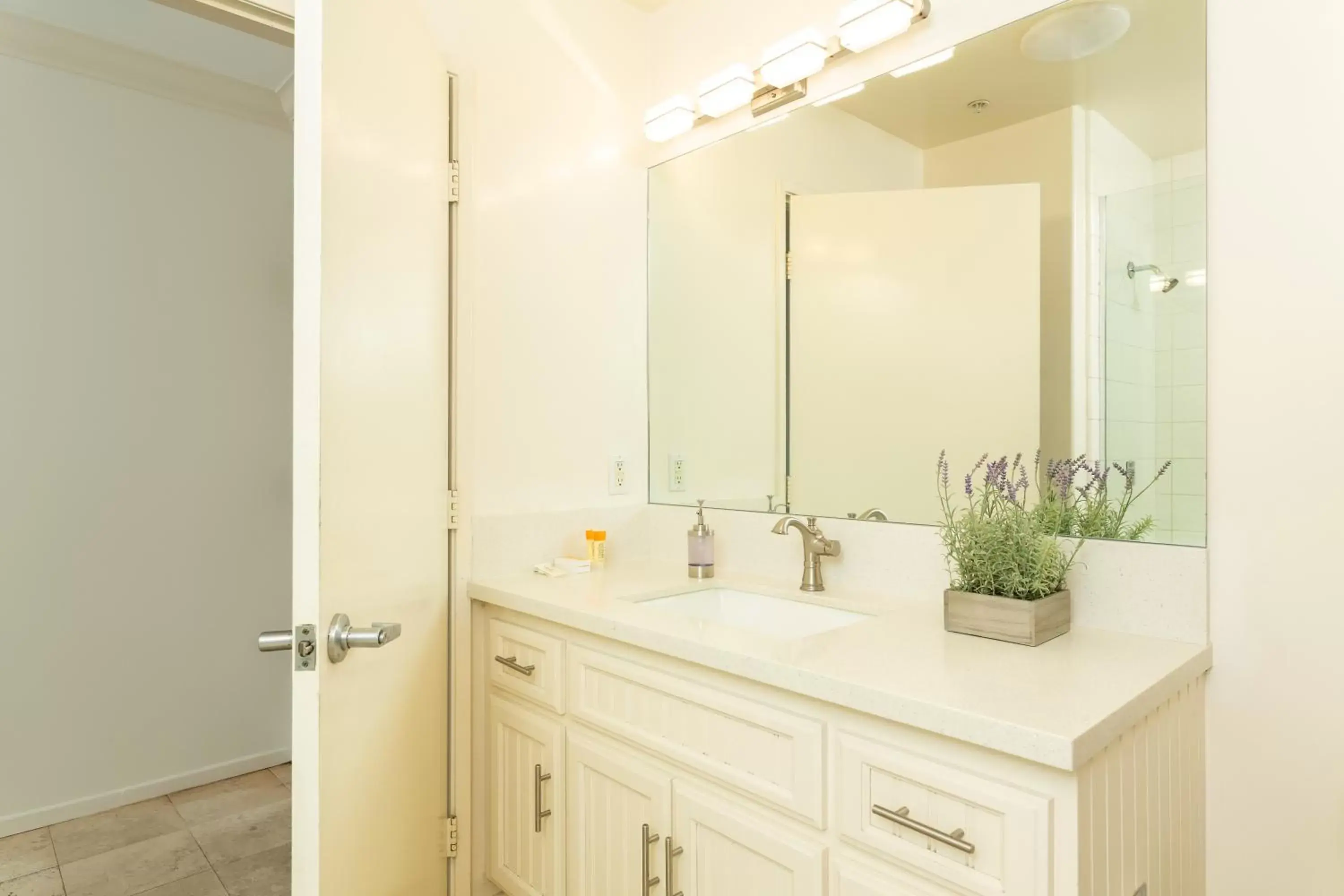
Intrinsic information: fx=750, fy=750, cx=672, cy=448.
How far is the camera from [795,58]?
5.50 feet

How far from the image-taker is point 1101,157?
1313mm

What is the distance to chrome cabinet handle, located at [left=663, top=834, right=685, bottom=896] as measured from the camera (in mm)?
1250

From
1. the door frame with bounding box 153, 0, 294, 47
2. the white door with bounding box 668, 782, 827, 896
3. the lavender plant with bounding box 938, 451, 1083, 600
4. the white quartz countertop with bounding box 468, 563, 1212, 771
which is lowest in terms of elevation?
the white door with bounding box 668, 782, 827, 896

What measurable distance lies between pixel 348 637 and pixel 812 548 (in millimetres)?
932

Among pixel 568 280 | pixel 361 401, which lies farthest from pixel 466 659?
pixel 568 280

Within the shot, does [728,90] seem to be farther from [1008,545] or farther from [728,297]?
[1008,545]

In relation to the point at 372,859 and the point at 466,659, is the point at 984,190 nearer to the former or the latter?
the point at 466,659

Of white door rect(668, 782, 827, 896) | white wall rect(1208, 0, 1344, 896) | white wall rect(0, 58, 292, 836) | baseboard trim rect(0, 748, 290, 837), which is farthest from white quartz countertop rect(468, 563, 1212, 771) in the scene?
baseboard trim rect(0, 748, 290, 837)

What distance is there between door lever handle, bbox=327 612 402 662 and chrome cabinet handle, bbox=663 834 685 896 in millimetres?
579

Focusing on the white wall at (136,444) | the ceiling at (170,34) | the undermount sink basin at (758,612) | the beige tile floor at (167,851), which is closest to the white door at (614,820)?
the undermount sink basin at (758,612)

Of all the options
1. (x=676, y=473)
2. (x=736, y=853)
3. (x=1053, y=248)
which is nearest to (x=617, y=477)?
(x=676, y=473)

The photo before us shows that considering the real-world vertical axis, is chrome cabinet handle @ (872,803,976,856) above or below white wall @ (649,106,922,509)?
below

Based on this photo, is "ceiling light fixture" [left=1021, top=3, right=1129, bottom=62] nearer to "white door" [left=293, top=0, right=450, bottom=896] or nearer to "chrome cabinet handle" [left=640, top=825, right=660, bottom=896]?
"white door" [left=293, top=0, right=450, bottom=896]

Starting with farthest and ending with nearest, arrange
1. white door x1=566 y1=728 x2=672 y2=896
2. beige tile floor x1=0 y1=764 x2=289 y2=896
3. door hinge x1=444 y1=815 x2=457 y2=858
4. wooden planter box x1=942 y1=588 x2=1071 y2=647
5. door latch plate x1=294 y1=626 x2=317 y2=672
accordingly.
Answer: beige tile floor x1=0 y1=764 x2=289 y2=896 → door hinge x1=444 y1=815 x2=457 y2=858 → white door x1=566 y1=728 x2=672 y2=896 → wooden planter box x1=942 y1=588 x2=1071 y2=647 → door latch plate x1=294 y1=626 x2=317 y2=672
